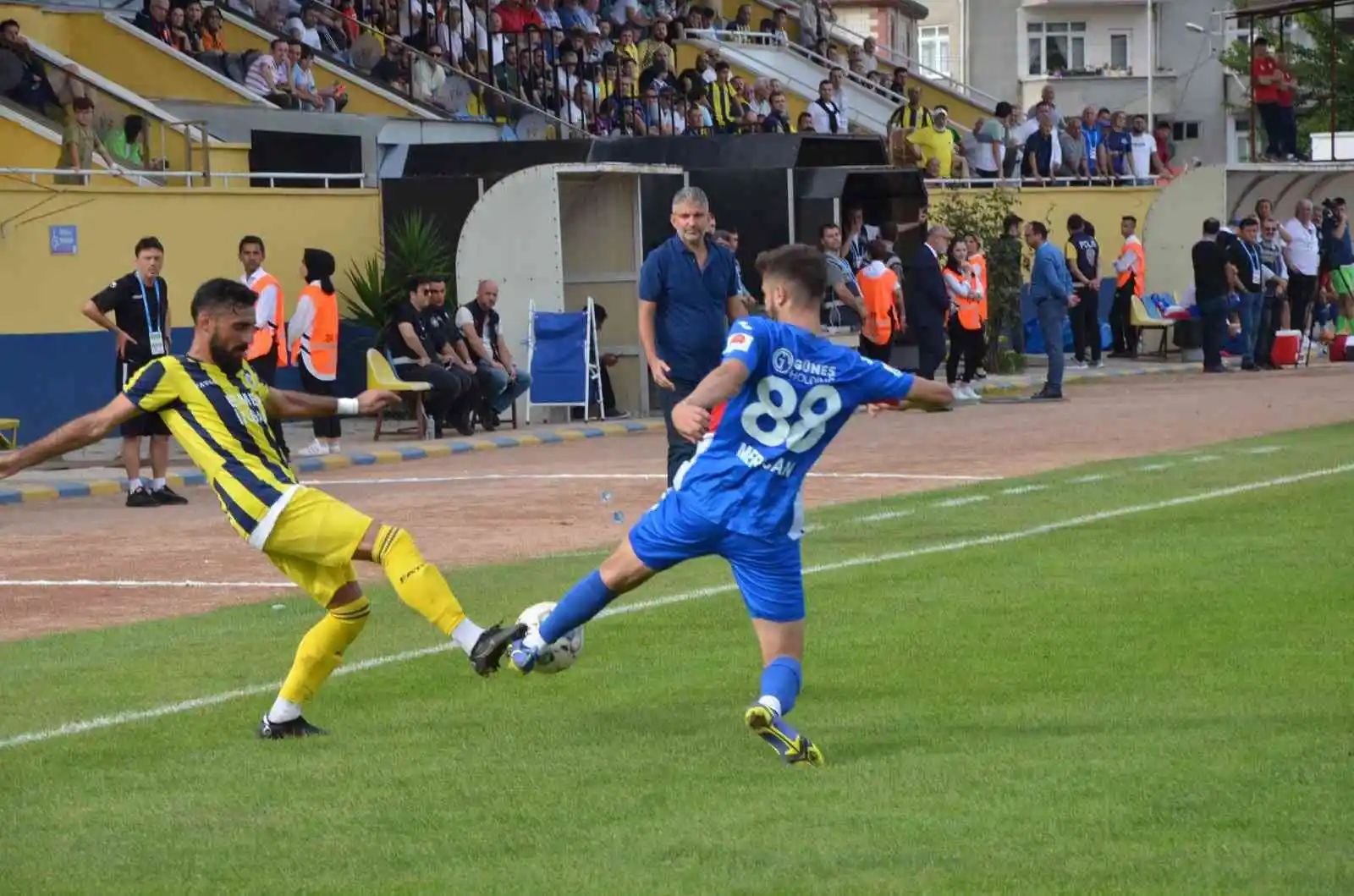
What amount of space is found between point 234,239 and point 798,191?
6.79 m

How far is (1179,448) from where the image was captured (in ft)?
64.5

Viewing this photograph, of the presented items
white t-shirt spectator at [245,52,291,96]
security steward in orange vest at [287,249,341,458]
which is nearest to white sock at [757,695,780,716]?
security steward in orange vest at [287,249,341,458]

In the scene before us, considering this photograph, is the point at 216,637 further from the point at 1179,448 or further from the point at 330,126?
the point at 330,126

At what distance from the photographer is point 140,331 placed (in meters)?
18.2

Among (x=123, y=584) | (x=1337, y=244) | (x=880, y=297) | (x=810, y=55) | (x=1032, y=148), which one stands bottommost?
(x=123, y=584)

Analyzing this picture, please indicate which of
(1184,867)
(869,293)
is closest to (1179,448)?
(869,293)

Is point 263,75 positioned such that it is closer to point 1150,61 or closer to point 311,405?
point 311,405

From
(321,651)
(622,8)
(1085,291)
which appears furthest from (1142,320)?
(321,651)

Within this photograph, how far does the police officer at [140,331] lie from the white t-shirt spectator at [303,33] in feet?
48.0

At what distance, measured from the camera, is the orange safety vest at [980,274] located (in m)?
27.0

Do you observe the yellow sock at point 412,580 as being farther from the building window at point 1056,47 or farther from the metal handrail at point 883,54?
the building window at point 1056,47

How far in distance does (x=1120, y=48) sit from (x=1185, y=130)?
3.31 metres

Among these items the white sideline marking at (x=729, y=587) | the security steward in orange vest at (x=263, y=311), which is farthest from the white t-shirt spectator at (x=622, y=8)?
the white sideline marking at (x=729, y=587)

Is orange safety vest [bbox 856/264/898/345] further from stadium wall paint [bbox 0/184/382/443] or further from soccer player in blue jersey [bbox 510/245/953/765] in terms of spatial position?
soccer player in blue jersey [bbox 510/245/953/765]
